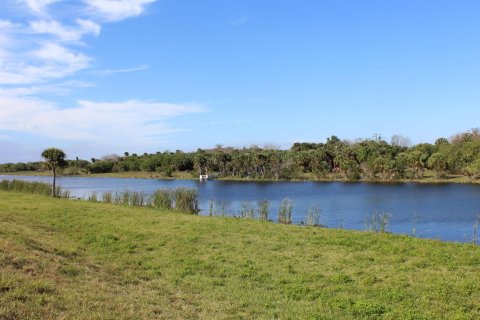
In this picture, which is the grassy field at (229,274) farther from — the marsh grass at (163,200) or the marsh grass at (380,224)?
the marsh grass at (163,200)

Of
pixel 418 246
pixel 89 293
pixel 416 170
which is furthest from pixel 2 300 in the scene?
pixel 416 170

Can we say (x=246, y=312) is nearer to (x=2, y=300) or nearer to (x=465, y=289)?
(x=2, y=300)

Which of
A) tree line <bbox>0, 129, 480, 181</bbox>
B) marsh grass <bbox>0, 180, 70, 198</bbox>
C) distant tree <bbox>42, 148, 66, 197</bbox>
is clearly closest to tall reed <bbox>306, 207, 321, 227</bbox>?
marsh grass <bbox>0, 180, 70, 198</bbox>

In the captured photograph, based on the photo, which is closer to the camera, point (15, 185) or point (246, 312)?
point (246, 312)

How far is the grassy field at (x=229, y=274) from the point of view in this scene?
6.64m

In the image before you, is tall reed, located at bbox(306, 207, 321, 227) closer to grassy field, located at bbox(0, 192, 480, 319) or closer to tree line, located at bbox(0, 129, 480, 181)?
grassy field, located at bbox(0, 192, 480, 319)

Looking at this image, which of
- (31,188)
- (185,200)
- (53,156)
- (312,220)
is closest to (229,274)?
(312,220)

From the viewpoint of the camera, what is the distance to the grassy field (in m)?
6.64

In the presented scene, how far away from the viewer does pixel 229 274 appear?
9.66 m

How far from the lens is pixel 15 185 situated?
3397 centimetres

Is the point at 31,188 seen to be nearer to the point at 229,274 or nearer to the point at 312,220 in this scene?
the point at 312,220

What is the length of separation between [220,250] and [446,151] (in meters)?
76.1

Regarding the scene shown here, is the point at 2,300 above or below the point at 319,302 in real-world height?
above

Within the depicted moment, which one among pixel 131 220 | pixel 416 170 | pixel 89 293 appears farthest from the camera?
pixel 416 170
